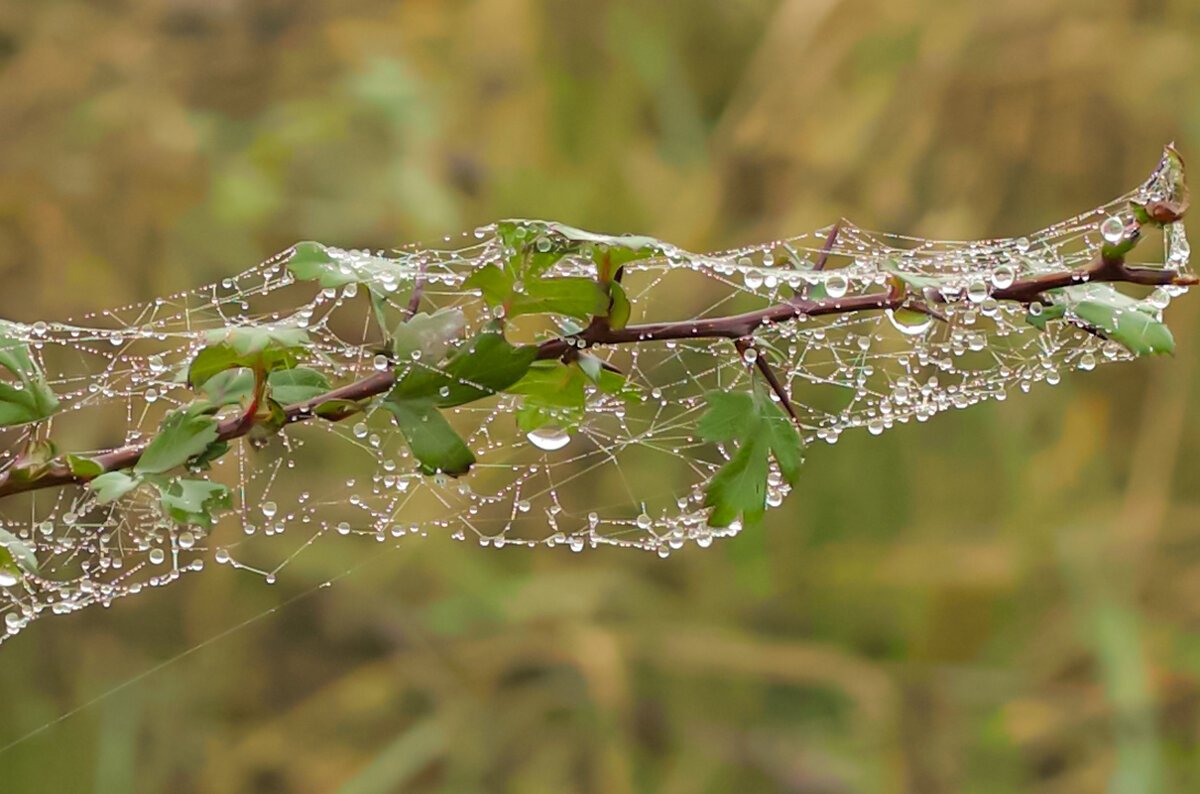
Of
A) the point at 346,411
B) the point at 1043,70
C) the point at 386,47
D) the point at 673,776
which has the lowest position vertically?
the point at 346,411

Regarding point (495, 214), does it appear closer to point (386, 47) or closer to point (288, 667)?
point (386, 47)

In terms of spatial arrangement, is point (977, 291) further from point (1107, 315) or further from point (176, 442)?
point (176, 442)

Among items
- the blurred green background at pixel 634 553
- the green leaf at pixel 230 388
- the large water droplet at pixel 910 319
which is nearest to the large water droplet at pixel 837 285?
the large water droplet at pixel 910 319

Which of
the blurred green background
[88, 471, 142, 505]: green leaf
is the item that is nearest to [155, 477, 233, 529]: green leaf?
[88, 471, 142, 505]: green leaf

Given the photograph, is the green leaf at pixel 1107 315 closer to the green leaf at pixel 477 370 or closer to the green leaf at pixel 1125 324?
the green leaf at pixel 1125 324

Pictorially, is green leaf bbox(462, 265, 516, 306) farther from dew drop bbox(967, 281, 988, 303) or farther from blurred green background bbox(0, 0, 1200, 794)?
blurred green background bbox(0, 0, 1200, 794)

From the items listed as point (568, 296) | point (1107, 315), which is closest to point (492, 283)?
point (568, 296)

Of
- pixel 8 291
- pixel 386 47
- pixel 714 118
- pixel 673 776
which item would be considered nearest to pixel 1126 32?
pixel 714 118
